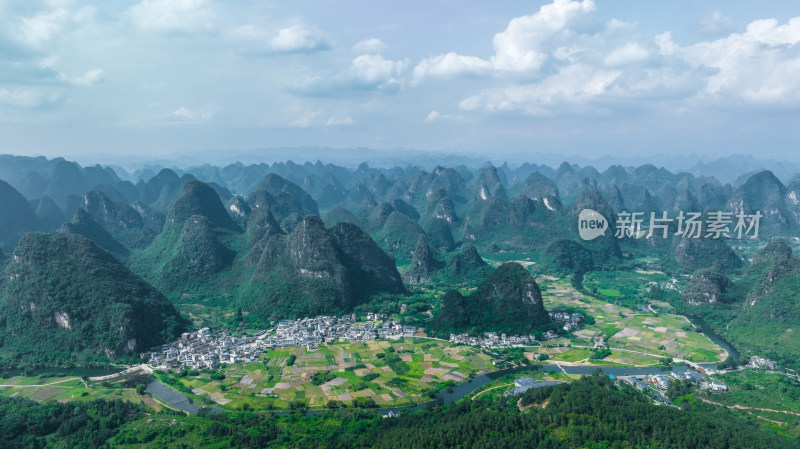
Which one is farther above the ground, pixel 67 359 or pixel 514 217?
pixel 514 217

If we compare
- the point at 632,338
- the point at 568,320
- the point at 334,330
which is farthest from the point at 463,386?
the point at 632,338

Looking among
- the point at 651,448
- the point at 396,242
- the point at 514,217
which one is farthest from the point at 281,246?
the point at 514,217

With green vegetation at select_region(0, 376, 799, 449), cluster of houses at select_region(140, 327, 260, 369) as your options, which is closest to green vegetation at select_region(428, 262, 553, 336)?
green vegetation at select_region(0, 376, 799, 449)

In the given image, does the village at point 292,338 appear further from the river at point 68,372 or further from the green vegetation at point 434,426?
the green vegetation at point 434,426

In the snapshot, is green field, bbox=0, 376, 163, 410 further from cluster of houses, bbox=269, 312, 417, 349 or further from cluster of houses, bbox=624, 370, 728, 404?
cluster of houses, bbox=624, 370, 728, 404

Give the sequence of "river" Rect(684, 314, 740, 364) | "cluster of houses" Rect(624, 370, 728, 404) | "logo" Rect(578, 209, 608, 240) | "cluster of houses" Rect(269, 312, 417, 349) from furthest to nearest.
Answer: "logo" Rect(578, 209, 608, 240)
"cluster of houses" Rect(269, 312, 417, 349)
"river" Rect(684, 314, 740, 364)
"cluster of houses" Rect(624, 370, 728, 404)

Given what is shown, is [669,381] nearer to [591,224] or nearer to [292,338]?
[292,338]

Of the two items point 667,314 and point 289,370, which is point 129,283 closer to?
point 289,370
